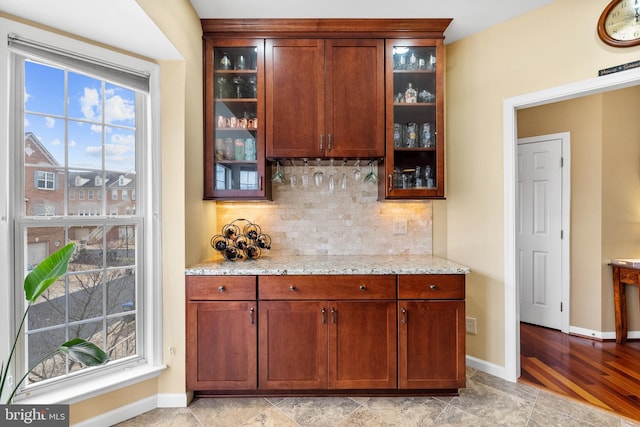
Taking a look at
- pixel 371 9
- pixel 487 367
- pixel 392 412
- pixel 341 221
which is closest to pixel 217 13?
pixel 371 9

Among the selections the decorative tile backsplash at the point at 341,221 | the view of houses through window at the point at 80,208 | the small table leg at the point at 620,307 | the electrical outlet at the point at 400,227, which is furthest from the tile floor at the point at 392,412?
the small table leg at the point at 620,307

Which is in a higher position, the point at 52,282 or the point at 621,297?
the point at 52,282

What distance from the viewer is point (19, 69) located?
1.55 m

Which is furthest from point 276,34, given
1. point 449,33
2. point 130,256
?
point 130,256

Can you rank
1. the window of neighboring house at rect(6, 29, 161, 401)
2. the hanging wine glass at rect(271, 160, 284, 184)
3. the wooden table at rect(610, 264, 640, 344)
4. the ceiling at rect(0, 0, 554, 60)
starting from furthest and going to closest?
the wooden table at rect(610, 264, 640, 344) → the hanging wine glass at rect(271, 160, 284, 184) → the window of neighboring house at rect(6, 29, 161, 401) → the ceiling at rect(0, 0, 554, 60)

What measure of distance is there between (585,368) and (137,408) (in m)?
3.41

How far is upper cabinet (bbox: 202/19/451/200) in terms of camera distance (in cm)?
219

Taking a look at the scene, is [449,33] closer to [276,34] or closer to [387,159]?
[387,159]

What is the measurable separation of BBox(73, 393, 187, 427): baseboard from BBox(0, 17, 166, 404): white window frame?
0.16 meters

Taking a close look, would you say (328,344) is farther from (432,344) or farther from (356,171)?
(356,171)

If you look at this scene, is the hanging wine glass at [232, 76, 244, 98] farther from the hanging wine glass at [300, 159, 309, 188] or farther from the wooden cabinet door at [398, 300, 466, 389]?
the wooden cabinet door at [398, 300, 466, 389]

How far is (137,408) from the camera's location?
187cm

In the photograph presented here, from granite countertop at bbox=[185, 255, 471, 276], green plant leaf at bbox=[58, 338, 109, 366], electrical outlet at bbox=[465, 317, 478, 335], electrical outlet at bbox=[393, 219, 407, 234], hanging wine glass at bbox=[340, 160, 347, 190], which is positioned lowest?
electrical outlet at bbox=[465, 317, 478, 335]

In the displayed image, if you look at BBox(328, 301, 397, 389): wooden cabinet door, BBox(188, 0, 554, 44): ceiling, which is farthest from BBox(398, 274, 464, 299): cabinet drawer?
BBox(188, 0, 554, 44): ceiling
